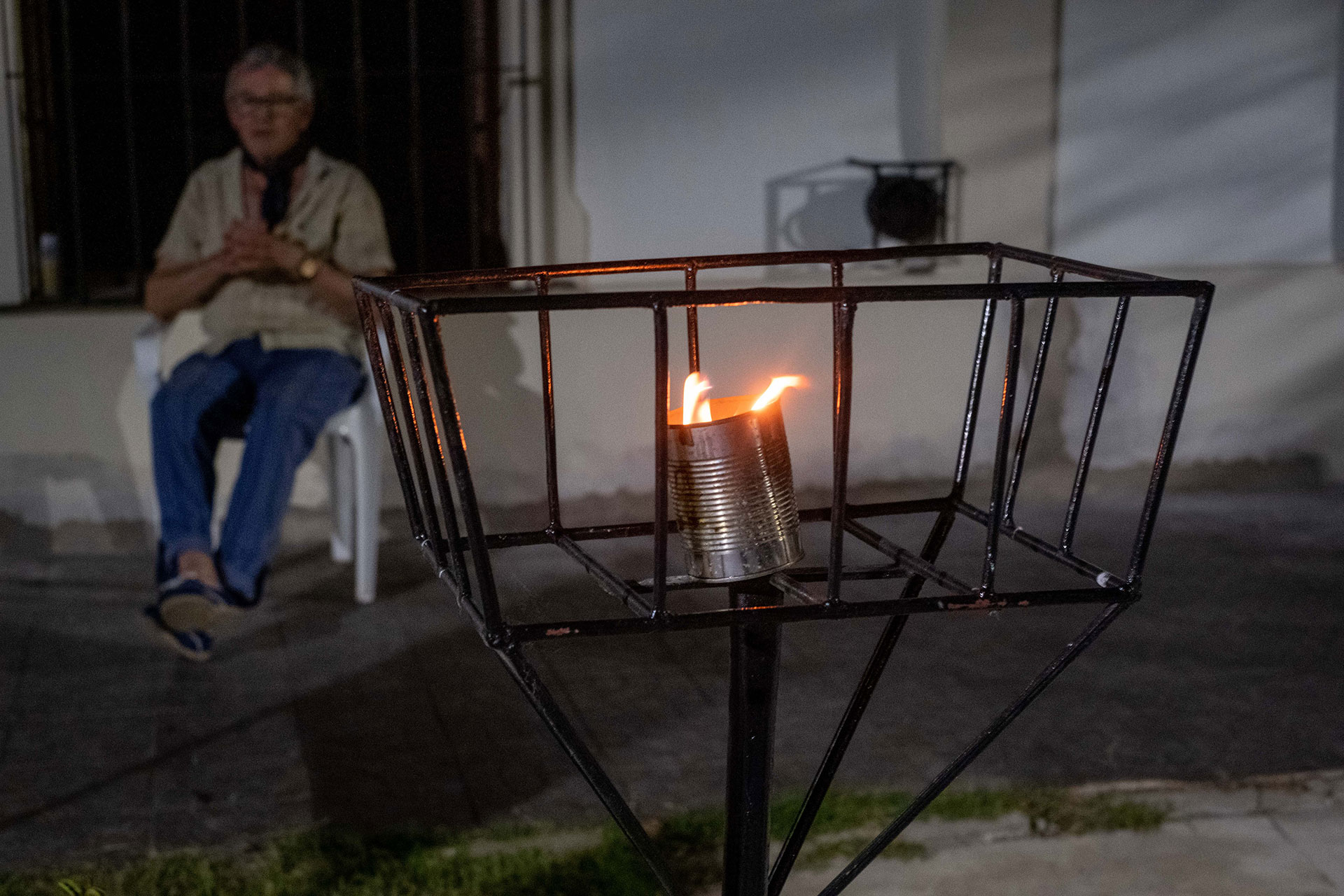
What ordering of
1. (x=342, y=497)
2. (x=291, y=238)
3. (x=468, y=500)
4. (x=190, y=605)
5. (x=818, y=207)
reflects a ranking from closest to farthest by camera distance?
1. (x=468, y=500)
2. (x=190, y=605)
3. (x=291, y=238)
4. (x=342, y=497)
5. (x=818, y=207)

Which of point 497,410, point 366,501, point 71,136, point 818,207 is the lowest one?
point 366,501

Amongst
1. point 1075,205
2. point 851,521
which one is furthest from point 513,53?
point 851,521

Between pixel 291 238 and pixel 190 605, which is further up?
pixel 291 238

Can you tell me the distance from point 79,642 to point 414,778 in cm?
139

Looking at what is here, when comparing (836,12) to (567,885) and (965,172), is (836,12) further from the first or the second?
(567,885)

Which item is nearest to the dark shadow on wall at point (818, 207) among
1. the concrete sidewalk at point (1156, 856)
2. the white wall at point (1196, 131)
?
the white wall at point (1196, 131)

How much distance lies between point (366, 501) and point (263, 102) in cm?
115

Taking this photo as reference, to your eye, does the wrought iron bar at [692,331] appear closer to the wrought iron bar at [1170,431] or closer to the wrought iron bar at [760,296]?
the wrought iron bar at [760,296]

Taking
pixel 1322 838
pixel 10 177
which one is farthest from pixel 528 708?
pixel 10 177

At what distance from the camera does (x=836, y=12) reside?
5.15 m

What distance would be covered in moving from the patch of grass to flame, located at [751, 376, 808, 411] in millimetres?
1292

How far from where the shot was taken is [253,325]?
4051 mm

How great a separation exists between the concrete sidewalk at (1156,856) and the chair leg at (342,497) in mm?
2284

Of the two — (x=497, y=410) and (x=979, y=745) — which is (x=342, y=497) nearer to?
(x=497, y=410)
